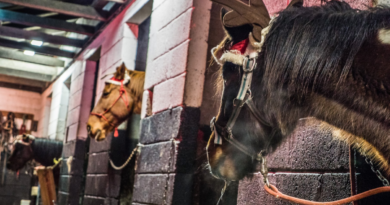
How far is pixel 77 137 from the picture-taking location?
290 inches

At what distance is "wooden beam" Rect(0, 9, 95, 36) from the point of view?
720cm

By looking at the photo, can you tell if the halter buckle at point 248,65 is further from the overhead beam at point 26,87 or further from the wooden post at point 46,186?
the overhead beam at point 26,87

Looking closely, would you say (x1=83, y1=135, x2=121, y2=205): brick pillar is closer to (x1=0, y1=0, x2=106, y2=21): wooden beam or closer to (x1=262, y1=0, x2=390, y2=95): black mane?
(x1=0, y1=0, x2=106, y2=21): wooden beam

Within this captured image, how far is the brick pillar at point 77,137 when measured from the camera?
709cm

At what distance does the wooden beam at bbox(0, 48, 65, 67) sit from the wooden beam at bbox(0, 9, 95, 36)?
9.00 feet

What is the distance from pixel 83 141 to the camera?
729 cm

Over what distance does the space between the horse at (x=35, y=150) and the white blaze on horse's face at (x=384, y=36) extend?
8221 mm

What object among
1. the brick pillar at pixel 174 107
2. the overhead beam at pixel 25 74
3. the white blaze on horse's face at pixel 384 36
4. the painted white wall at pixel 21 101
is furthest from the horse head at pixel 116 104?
the painted white wall at pixel 21 101

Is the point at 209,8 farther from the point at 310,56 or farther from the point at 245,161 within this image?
the point at 310,56

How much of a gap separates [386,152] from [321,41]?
46 centimetres

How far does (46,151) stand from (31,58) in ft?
7.75

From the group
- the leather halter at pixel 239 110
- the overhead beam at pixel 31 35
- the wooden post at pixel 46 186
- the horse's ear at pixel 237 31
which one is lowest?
the wooden post at pixel 46 186

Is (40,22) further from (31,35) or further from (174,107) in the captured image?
(174,107)

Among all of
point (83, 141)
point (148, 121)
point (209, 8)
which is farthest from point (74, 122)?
point (209, 8)
